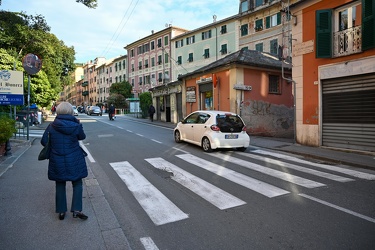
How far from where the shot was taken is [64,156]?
12.9ft

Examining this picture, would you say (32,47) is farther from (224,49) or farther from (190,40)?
(190,40)

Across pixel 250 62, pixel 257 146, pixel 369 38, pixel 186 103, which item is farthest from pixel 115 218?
pixel 186 103

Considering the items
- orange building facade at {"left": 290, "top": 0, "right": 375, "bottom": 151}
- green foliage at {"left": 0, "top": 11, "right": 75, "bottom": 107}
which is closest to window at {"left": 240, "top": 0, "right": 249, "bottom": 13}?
green foliage at {"left": 0, "top": 11, "right": 75, "bottom": 107}

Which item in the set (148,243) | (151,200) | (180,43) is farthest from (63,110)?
(180,43)

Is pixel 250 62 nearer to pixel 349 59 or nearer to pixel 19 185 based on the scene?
pixel 349 59

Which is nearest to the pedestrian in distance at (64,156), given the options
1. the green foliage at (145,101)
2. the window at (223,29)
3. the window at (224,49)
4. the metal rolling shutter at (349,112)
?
the metal rolling shutter at (349,112)

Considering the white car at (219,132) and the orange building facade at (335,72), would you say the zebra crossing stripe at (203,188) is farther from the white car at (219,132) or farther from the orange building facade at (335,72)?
the orange building facade at (335,72)

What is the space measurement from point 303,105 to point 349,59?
2.53 meters

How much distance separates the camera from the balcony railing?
32.5 feet

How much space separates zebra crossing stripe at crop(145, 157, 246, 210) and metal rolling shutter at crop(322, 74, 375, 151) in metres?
6.97

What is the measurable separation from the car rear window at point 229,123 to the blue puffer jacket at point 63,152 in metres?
6.55

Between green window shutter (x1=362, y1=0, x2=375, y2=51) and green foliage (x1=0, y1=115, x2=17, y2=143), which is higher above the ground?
green window shutter (x1=362, y1=0, x2=375, y2=51)

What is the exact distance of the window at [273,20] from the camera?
98.6 ft

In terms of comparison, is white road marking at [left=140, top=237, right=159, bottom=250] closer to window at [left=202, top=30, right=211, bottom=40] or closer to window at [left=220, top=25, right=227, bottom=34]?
window at [left=220, top=25, right=227, bottom=34]
